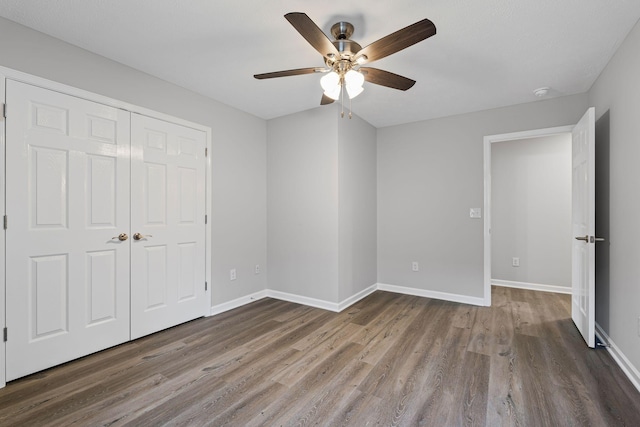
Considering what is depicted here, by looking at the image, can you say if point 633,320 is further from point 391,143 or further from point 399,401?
point 391,143

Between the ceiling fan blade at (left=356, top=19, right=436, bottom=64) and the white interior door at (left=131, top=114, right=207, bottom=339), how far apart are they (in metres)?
1.99

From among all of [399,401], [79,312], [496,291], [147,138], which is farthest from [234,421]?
[496,291]

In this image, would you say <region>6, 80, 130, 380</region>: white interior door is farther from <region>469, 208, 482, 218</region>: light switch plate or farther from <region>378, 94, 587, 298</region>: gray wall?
<region>469, 208, 482, 218</region>: light switch plate

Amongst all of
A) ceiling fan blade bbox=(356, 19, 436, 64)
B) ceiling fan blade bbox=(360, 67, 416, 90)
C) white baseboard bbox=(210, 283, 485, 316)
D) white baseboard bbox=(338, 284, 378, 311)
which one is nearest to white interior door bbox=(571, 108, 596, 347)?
white baseboard bbox=(210, 283, 485, 316)

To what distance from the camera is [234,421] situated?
1.65 m

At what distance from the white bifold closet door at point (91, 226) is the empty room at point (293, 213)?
0.02 m

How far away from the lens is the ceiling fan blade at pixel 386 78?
6.82 ft

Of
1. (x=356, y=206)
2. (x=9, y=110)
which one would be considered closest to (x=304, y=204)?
(x=356, y=206)

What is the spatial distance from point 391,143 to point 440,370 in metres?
3.02

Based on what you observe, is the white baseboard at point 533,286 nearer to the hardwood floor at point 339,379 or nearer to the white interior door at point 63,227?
the hardwood floor at point 339,379

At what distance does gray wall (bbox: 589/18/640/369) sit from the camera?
2.02 metres

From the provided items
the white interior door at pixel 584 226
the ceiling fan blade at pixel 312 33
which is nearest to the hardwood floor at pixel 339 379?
the white interior door at pixel 584 226

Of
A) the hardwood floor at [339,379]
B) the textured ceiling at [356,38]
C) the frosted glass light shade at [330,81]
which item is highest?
the textured ceiling at [356,38]

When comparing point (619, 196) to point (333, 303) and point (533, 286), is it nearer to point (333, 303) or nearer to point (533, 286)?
point (533, 286)
